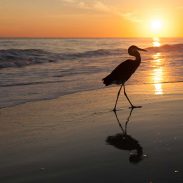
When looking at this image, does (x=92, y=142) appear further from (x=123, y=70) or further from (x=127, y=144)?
(x=123, y=70)

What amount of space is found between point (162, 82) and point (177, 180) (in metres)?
11.2

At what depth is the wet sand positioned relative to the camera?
5223 mm

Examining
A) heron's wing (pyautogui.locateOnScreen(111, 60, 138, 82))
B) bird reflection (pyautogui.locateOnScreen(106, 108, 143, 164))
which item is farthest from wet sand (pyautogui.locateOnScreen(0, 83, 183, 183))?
heron's wing (pyautogui.locateOnScreen(111, 60, 138, 82))

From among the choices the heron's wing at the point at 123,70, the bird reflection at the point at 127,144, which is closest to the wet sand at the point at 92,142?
the bird reflection at the point at 127,144

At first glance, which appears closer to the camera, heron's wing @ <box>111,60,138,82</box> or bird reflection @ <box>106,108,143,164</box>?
bird reflection @ <box>106,108,143,164</box>

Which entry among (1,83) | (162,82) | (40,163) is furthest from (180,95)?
(1,83)

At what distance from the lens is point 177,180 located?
482 cm

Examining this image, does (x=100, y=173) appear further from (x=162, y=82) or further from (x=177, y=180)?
(x=162, y=82)

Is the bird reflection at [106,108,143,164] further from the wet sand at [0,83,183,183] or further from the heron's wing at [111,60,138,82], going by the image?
the heron's wing at [111,60,138,82]

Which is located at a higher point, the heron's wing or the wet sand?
the heron's wing

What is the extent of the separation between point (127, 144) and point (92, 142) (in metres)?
0.59

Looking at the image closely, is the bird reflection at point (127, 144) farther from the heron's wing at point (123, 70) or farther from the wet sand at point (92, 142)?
the heron's wing at point (123, 70)

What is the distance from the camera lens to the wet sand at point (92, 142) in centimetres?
522

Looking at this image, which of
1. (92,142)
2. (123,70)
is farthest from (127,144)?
(123,70)
